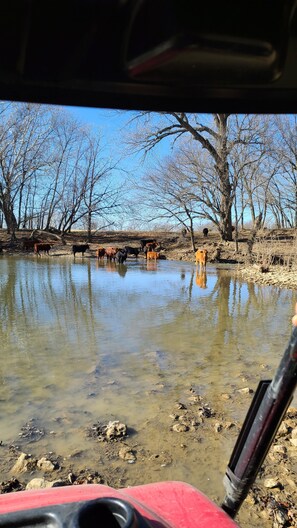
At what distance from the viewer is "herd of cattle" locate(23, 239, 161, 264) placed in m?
28.8

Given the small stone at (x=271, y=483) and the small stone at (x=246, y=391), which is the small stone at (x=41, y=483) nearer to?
the small stone at (x=271, y=483)

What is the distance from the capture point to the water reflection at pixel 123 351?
4.73 metres

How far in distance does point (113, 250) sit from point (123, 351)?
22.9 m

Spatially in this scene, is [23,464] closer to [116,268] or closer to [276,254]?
[116,268]

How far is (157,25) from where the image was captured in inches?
49.4

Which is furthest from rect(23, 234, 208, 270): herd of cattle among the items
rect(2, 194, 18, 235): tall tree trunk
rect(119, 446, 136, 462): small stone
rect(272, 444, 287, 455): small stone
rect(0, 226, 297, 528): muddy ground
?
rect(119, 446, 136, 462): small stone

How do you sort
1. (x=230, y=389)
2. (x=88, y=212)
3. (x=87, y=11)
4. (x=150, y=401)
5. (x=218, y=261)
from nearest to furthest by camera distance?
(x=87, y=11), (x=150, y=401), (x=230, y=389), (x=218, y=261), (x=88, y=212)

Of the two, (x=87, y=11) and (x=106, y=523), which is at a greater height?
(x=87, y=11)

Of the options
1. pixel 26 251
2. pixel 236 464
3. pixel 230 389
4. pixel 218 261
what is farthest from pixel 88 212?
pixel 236 464

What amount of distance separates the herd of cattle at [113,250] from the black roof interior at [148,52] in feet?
85.5

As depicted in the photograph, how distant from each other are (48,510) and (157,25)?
1.48 meters

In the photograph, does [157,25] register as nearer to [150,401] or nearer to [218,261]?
[150,401]

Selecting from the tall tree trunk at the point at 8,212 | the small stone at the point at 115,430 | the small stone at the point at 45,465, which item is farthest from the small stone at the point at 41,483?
the tall tree trunk at the point at 8,212

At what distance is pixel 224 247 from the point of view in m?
33.2
